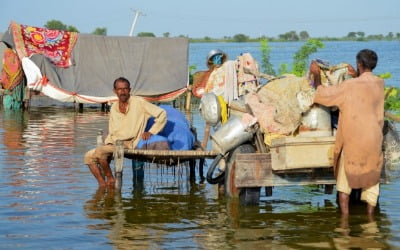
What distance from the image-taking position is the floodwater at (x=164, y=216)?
764 centimetres

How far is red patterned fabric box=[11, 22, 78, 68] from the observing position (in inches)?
896

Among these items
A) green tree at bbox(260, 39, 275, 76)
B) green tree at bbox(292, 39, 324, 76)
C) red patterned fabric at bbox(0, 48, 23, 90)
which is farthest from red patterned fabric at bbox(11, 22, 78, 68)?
green tree at bbox(292, 39, 324, 76)

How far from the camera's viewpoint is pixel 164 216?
28.7ft

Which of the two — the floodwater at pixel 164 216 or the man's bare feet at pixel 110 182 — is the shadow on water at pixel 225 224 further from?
the man's bare feet at pixel 110 182

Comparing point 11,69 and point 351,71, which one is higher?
point 11,69

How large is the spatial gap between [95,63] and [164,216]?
1528cm

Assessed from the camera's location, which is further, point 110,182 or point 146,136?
point 110,182

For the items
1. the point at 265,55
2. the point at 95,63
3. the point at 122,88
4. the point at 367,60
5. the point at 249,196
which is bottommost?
the point at 249,196

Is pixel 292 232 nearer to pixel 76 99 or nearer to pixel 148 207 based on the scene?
pixel 148 207

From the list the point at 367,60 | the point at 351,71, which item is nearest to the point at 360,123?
the point at 367,60

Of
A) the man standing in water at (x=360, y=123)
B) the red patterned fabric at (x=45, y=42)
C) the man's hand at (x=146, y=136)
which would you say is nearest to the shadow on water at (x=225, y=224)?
the man standing in water at (x=360, y=123)

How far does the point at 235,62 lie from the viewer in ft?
31.9

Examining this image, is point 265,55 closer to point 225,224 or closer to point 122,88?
point 122,88

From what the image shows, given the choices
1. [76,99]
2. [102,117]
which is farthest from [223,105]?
[76,99]
